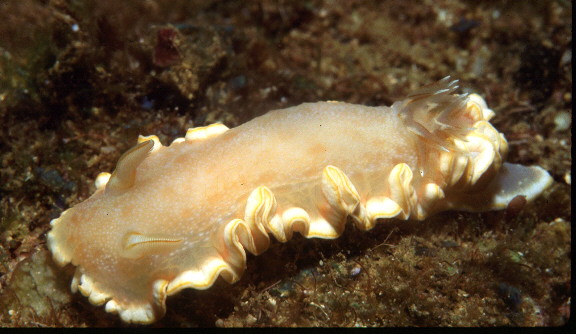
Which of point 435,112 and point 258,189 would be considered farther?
point 435,112

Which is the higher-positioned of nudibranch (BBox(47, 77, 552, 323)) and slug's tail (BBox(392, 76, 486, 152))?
slug's tail (BBox(392, 76, 486, 152))

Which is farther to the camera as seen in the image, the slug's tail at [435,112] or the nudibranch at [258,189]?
the slug's tail at [435,112]

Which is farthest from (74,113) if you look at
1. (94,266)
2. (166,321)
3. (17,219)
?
(166,321)

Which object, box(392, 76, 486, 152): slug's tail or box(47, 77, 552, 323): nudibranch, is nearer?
box(47, 77, 552, 323): nudibranch

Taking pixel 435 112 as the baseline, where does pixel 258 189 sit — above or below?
below

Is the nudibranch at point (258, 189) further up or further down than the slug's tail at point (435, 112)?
further down

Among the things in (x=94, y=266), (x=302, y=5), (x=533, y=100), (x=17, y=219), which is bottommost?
(x=17, y=219)

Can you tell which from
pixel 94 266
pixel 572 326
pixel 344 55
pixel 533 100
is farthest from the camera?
pixel 344 55

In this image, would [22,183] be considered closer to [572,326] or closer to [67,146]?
[67,146]
